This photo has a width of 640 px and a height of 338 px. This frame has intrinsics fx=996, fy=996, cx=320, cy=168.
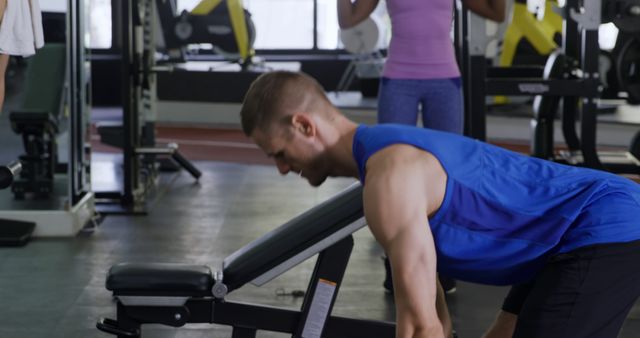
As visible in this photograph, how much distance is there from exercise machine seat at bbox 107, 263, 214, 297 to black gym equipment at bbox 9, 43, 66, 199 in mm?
2328

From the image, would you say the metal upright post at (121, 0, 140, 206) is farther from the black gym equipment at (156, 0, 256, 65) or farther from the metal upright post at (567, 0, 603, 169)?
the black gym equipment at (156, 0, 256, 65)

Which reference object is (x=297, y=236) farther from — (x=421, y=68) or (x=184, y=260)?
(x=184, y=260)

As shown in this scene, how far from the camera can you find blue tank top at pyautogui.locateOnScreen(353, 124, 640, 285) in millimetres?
1752

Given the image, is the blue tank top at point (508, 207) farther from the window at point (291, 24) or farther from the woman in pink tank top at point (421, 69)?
the window at point (291, 24)

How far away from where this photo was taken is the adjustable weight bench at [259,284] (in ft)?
8.72

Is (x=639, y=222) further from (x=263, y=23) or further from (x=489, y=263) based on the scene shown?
(x=263, y=23)

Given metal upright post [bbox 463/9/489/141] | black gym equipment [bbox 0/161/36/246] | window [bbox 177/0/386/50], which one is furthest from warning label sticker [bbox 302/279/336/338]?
window [bbox 177/0/386/50]

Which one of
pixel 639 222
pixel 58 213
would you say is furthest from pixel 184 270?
pixel 58 213

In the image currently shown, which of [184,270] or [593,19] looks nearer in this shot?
[184,270]

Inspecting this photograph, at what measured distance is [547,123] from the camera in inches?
215

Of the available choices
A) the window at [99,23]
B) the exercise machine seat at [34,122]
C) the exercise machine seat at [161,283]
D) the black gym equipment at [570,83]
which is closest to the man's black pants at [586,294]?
the exercise machine seat at [161,283]

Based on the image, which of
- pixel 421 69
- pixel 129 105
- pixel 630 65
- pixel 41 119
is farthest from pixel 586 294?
pixel 630 65

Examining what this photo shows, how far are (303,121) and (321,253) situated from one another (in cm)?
103

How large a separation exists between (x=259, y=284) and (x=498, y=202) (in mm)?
1083
